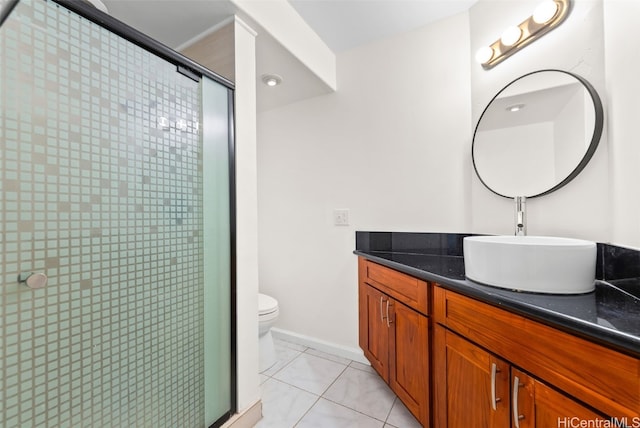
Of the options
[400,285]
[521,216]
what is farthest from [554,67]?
[400,285]

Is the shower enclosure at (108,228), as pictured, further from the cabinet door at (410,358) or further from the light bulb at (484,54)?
the light bulb at (484,54)

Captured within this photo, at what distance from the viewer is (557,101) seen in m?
1.21

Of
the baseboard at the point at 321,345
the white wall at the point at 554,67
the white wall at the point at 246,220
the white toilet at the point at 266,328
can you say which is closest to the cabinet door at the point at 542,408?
the white wall at the point at 554,67

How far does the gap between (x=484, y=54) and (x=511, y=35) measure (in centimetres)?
14

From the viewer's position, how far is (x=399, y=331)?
1313mm

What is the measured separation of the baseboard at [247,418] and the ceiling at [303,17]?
1.87 meters

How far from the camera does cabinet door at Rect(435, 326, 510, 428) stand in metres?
0.83

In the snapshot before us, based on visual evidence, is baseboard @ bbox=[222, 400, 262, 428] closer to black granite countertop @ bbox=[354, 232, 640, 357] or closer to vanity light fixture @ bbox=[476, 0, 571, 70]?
black granite countertop @ bbox=[354, 232, 640, 357]

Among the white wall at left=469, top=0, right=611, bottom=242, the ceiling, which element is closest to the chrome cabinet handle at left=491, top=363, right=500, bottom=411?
the white wall at left=469, top=0, right=611, bottom=242

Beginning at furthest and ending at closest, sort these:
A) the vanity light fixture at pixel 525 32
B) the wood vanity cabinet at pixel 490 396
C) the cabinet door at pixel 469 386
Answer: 1. the vanity light fixture at pixel 525 32
2. the cabinet door at pixel 469 386
3. the wood vanity cabinet at pixel 490 396

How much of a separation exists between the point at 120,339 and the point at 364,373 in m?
1.41

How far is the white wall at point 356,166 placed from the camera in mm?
1628

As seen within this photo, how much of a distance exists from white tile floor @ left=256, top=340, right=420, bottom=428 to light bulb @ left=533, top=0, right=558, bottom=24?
Answer: 1.99 meters

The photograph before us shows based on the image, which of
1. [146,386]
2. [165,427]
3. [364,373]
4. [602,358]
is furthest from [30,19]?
[364,373]
